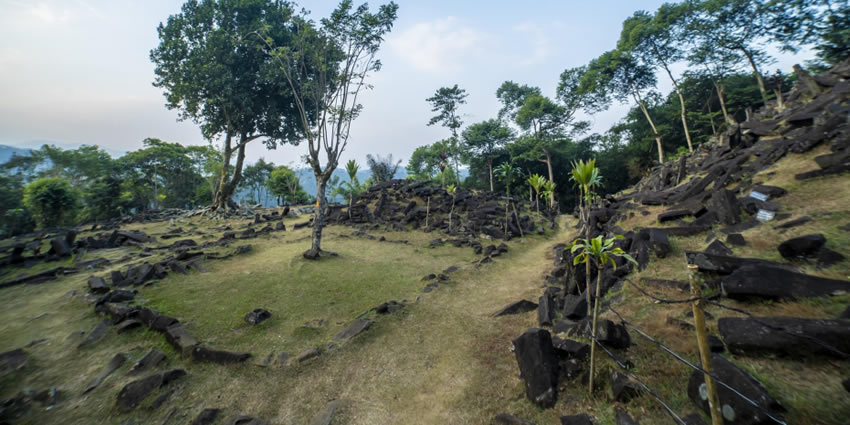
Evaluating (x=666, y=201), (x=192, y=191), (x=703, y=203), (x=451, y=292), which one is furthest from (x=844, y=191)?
(x=192, y=191)

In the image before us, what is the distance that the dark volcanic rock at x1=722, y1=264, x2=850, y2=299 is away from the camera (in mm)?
3604

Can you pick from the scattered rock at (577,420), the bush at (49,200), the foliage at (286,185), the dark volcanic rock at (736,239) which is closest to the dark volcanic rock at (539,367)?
the scattered rock at (577,420)

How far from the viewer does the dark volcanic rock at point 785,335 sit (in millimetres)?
2814

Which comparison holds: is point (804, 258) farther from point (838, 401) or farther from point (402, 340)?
point (402, 340)

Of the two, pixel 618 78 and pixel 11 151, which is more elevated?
pixel 11 151

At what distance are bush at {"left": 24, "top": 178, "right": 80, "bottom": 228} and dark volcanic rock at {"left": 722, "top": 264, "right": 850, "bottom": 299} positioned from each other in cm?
3447

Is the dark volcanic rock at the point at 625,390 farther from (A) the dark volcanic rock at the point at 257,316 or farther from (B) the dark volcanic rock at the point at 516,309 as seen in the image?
(A) the dark volcanic rock at the point at 257,316

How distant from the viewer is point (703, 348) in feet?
8.70

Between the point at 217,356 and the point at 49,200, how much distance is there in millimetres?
27260

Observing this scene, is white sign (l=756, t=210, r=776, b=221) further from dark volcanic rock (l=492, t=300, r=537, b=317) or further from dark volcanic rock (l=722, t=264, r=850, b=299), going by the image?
dark volcanic rock (l=492, t=300, r=537, b=317)

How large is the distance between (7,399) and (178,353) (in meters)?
1.89

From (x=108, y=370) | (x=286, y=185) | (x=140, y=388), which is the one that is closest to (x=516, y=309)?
(x=140, y=388)

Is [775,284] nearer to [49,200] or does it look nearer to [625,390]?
[625,390]

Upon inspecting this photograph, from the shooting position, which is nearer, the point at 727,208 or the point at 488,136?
the point at 727,208
